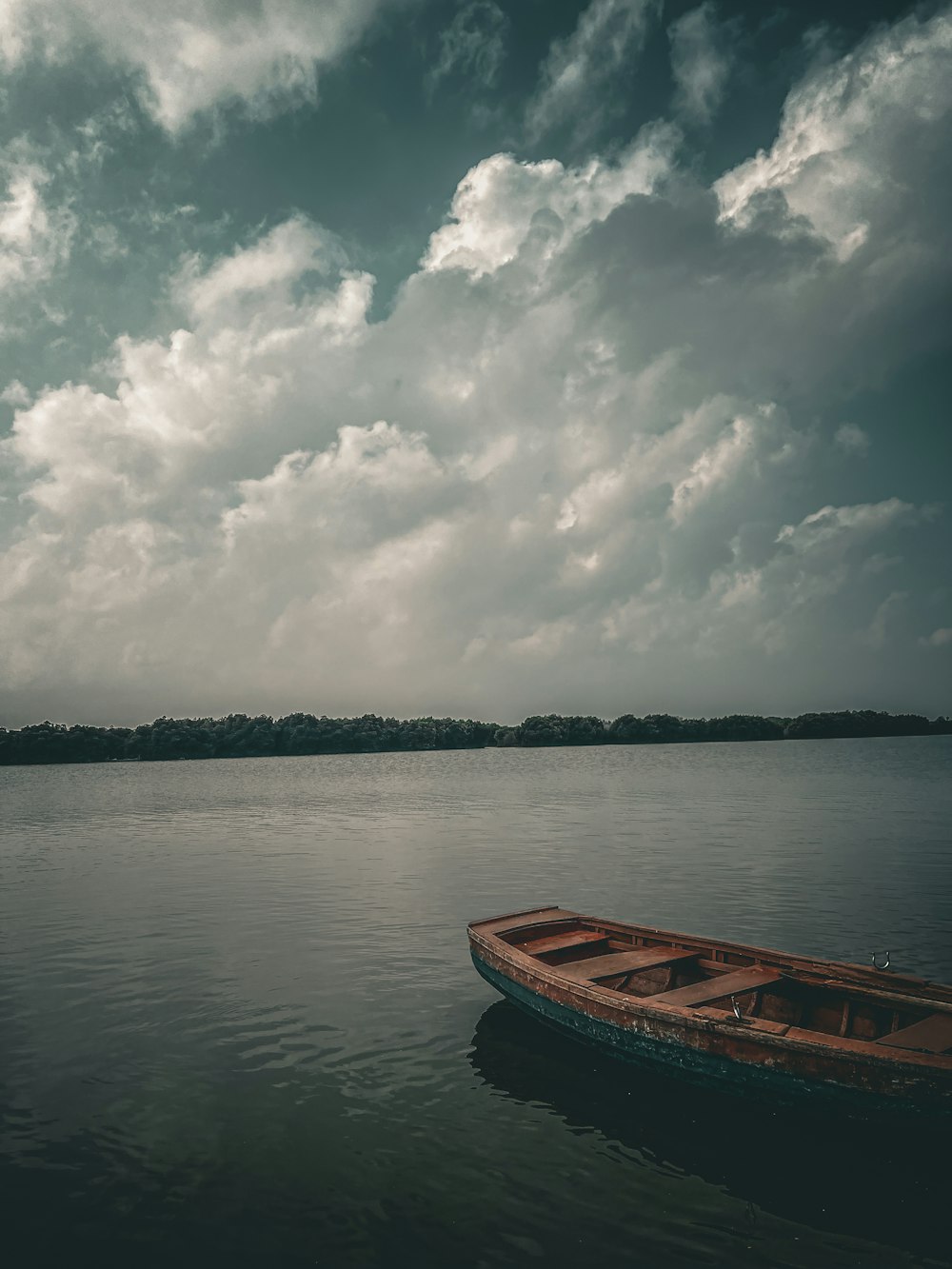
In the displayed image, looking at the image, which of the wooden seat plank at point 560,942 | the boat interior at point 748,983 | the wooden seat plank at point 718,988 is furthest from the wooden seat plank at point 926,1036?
the wooden seat plank at point 560,942

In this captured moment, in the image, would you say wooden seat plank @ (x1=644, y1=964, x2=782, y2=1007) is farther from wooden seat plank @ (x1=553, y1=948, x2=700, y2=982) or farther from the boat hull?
wooden seat plank @ (x1=553, y1=948, x2=700, y2=982)

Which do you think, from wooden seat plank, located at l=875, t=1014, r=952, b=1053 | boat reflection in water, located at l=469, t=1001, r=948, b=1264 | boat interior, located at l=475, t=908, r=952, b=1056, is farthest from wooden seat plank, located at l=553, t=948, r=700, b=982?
wooden seat plank, located at l=875, t=1014, r=952, b=1053

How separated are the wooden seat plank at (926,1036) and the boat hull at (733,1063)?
77 cm

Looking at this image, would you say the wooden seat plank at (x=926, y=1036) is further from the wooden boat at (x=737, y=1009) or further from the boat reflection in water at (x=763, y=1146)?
the boat reflection in water at (x=763, y=1146)

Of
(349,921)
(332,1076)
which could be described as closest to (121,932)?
(349,921)

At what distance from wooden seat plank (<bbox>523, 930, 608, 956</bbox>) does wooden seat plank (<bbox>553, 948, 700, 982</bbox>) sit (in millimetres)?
478

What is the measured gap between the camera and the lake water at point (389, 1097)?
960 centimetres

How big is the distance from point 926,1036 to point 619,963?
5.78 meters

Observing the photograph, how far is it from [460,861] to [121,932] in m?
17.1

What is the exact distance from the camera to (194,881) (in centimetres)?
3481

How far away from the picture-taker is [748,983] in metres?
14.3

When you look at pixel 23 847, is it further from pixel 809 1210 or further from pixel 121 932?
pixel 809 1210

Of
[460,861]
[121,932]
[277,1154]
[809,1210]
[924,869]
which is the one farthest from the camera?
[460,861]

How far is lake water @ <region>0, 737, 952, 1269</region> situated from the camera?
9.60 metres
